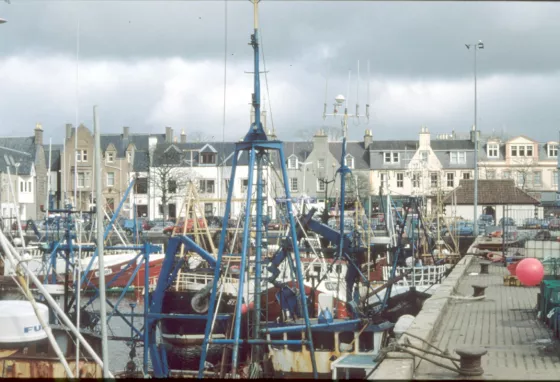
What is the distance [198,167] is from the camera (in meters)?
77.4

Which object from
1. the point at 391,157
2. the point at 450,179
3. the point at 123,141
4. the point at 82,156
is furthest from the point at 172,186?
the point at 450,179

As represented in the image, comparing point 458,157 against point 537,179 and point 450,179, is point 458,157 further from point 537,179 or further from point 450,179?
point 537,179

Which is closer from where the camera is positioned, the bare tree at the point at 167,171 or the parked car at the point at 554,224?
the parked car at the point at 554,224

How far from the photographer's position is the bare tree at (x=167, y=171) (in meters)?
→ 70.6

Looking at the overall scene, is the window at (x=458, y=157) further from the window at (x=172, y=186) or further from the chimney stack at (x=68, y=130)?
the chimney stack at (x=68, y=130)

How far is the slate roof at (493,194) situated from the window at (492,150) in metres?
14.3

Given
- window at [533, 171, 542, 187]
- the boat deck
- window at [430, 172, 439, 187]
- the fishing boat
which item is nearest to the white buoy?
the fishing boat

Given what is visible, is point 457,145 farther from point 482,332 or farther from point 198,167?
point 482,332

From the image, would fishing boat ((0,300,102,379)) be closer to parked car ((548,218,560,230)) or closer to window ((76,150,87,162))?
parked car ((548,218,560,230))

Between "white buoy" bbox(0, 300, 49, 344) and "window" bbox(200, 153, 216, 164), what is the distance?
6172 centimetres

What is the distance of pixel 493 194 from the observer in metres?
67.4

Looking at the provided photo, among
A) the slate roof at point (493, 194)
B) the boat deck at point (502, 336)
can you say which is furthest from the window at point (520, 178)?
the boat deck at point (502, 336)

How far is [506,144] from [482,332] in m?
68.5

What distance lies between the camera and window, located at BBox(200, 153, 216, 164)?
77688 millimetres
